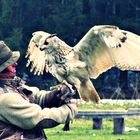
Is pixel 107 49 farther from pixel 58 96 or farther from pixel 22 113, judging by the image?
pixel 22 113

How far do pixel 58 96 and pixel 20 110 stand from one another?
0.40 metres

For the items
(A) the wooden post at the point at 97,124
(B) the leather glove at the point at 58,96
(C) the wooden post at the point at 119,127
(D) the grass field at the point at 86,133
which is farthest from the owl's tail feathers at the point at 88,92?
(A) the wooden post at the point at 97,124

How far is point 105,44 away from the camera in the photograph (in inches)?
290

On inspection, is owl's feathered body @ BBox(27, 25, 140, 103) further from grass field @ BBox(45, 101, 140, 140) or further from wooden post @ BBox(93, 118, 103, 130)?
wooden post @ BBox(93, 118, 103, 130)

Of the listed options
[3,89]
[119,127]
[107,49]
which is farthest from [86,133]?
[3,89]

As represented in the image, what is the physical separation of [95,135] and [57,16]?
22414 mm

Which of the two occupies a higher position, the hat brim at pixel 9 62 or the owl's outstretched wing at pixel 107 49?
the hat brim at pixel 9 62

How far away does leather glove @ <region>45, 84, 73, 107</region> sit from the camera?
5520mm

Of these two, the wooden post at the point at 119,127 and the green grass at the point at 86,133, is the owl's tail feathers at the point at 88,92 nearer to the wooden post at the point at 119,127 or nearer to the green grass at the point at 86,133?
the green grass at the point at 86,133

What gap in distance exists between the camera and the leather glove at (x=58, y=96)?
217 inches

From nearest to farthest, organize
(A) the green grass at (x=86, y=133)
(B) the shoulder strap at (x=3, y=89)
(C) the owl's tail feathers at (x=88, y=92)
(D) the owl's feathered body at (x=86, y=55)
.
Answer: (B) the shoulder strap at (x=3, y=89) → (D) the owl's feathered body at (x=86, y=55) → (C) the owl's tail feathers at (x=88, y=92) → (A) the green grass at (x=86, y=133)

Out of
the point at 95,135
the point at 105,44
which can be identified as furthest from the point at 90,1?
the point at 105,44

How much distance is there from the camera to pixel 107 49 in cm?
736

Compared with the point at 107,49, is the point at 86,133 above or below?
below
